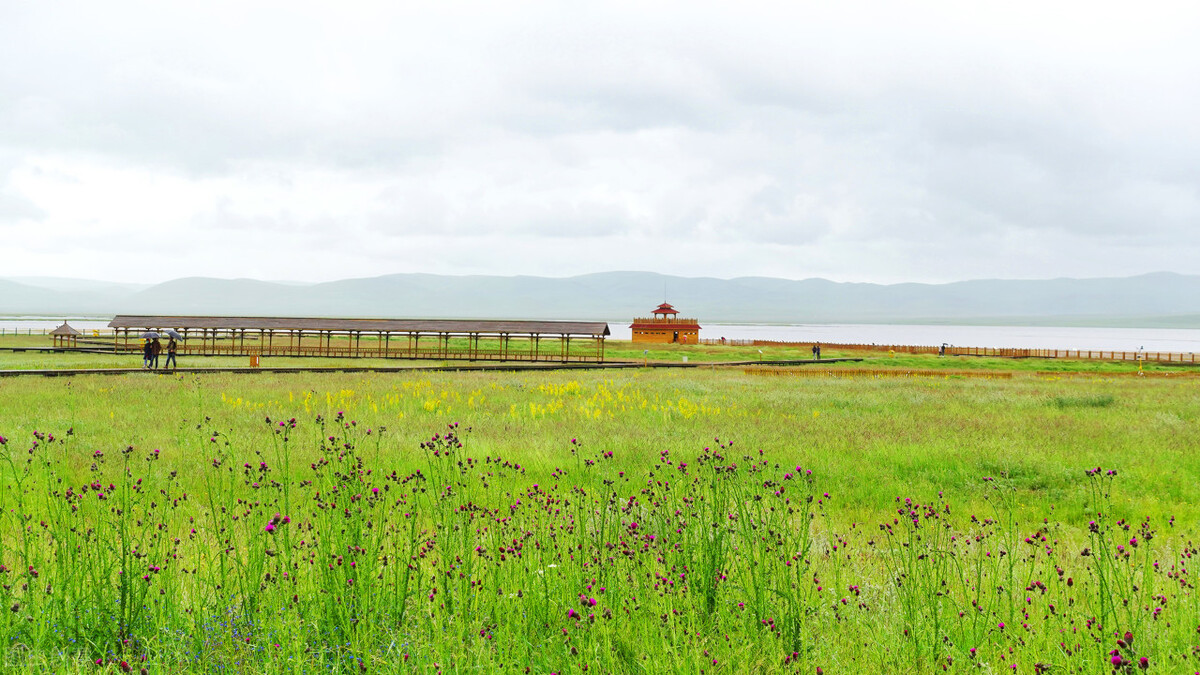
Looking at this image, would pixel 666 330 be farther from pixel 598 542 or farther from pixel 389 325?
pixel 598 542

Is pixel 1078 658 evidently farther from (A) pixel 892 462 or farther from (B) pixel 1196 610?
(A) pixel 892 462

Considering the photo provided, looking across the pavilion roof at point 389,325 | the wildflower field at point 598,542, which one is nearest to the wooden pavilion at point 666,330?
the pavilion roof at point 389,325

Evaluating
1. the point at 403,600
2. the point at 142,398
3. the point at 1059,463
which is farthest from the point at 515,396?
the point at 403,600

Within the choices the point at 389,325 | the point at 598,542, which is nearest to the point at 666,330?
the point at 389,325

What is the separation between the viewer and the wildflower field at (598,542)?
4.54m

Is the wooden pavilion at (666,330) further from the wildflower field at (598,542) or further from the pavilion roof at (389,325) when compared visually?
the wildflower field at (598,542)

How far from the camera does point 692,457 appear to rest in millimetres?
12234

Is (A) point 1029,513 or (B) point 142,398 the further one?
(B) point 142,398

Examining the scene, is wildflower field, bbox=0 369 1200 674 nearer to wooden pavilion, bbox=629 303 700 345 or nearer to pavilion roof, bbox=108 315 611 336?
pavilion roof, bbox=108 315 611 336

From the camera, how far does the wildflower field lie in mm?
4535

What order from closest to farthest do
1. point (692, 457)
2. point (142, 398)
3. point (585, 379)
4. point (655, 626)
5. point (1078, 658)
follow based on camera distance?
point (1078, 658) < point (655, 626) < point (692, 457) < point (142, 398) < point (585, 379)

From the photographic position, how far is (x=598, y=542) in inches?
232

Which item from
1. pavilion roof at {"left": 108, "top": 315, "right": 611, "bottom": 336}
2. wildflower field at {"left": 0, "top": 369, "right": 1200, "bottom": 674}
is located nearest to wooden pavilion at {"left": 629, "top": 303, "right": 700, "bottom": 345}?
pavilion roof at {"left": 108, "top": 315, "right": 611, "bottom": 336}

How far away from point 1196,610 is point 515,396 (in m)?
19.4
